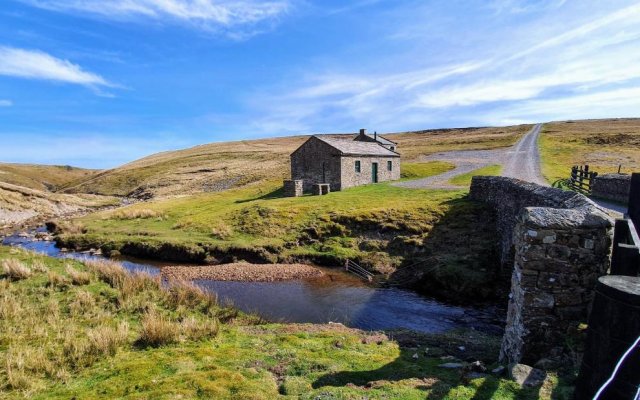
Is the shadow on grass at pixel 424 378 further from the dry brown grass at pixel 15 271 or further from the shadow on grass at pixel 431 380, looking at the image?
the dry brown grass at pixel 15 271

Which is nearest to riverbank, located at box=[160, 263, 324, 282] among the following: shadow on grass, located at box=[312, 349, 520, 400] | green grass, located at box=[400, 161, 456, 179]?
shadow on grass, located at box=[312, 349, 520, 400]

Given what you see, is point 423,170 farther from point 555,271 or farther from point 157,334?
point 157,334

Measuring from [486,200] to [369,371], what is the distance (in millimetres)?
22962

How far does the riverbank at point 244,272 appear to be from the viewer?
2464cm

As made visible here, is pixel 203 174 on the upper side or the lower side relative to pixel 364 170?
lower

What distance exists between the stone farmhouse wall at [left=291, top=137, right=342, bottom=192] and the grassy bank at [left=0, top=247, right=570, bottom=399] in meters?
29.7

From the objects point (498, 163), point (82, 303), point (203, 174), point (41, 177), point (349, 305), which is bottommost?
point (349, 305)

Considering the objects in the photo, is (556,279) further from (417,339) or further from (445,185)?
Answer: (445,185)

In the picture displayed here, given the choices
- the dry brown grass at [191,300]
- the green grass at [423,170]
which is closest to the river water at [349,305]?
the dry brown grass at [191,300]

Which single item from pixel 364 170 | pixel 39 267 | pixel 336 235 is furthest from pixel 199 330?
pixel 364 170

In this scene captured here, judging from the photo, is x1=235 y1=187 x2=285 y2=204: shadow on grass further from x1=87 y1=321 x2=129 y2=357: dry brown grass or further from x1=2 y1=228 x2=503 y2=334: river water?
x1=87 y1=321 x2=129 y2=357: dry brown grass

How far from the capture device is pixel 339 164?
44031mm

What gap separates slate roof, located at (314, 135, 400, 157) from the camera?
4559 centimetres

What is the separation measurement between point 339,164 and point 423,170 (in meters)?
19.7
